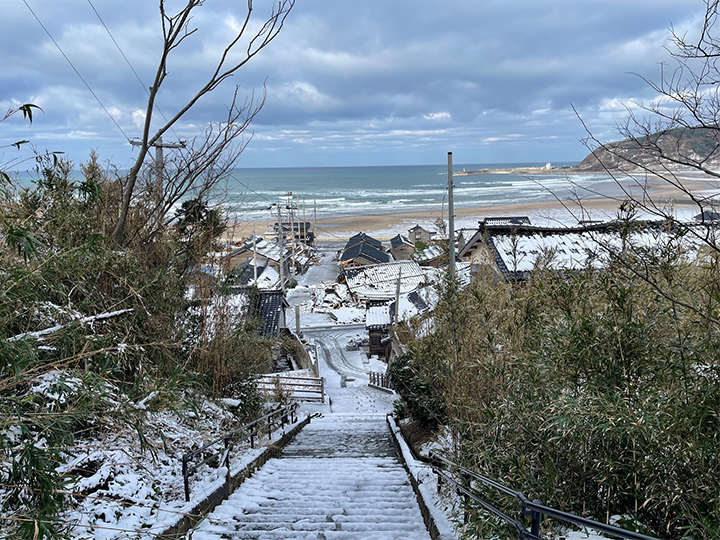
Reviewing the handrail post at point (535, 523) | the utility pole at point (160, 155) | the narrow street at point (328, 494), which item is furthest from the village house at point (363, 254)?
the handrail post at point (535, 523)

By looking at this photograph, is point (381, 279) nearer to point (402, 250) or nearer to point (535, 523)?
point (402, 250)

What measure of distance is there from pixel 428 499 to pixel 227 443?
2301 millimetres

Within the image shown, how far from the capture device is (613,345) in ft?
10.5

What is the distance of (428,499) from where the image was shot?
4410mm

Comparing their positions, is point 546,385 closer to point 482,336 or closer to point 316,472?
point 482,336

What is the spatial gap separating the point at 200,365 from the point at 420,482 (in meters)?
3.82

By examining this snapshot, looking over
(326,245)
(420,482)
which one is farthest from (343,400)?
(326,245)

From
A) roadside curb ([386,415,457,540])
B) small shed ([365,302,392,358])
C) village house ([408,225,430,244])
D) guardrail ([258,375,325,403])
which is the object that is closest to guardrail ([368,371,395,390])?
guardrail ([258,375,325,403])

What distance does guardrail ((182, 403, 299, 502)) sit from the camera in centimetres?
441

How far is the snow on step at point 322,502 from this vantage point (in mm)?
3945

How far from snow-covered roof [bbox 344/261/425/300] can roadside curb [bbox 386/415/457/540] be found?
2388 centimetres

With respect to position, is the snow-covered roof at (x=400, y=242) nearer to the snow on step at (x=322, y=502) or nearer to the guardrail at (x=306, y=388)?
the guardrail at (x=306, y=388)

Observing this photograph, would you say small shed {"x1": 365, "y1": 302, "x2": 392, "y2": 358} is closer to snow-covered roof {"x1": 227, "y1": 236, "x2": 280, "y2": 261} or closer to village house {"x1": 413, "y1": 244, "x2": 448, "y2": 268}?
village house {"x1": 413, "y1": 244, "x2": 448, "y2": 268}

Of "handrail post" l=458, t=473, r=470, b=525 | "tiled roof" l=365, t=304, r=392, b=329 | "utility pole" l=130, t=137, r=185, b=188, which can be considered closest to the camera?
"handrail post" l=458, t=473, r=470, b=525
